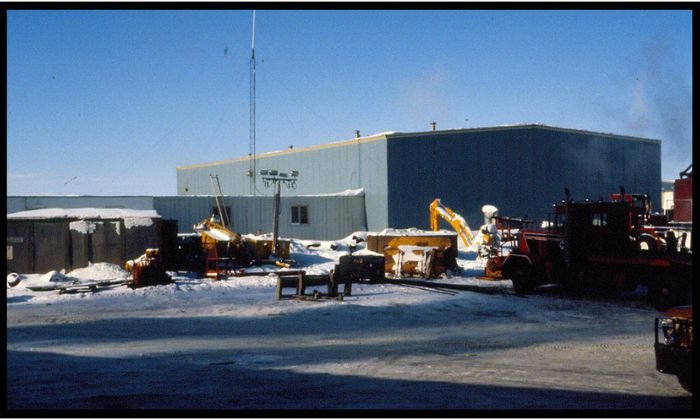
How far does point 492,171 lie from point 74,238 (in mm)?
27763


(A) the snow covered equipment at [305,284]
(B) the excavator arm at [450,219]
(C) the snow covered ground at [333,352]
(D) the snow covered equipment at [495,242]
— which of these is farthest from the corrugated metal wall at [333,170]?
(A) the snow covered equipment at [305,284]

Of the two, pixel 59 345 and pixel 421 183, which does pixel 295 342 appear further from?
pixel 421 183

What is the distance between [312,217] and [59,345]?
29543 mm

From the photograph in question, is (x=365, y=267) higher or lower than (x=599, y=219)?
lower

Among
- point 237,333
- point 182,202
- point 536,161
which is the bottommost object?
point 237,333

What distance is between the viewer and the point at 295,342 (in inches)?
516

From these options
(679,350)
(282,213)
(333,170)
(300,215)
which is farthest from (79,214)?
(679,350)

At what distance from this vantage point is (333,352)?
12008 millimetres

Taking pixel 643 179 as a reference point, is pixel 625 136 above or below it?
above

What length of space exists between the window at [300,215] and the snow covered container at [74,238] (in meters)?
15.6

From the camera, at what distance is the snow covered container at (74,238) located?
25156mm

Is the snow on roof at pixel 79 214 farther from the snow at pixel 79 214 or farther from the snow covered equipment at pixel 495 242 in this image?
the snow covered equipment at pixel 495 242

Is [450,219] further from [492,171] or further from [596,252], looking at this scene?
[596,252]

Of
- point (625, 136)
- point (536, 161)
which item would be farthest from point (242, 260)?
point (625, 136)
